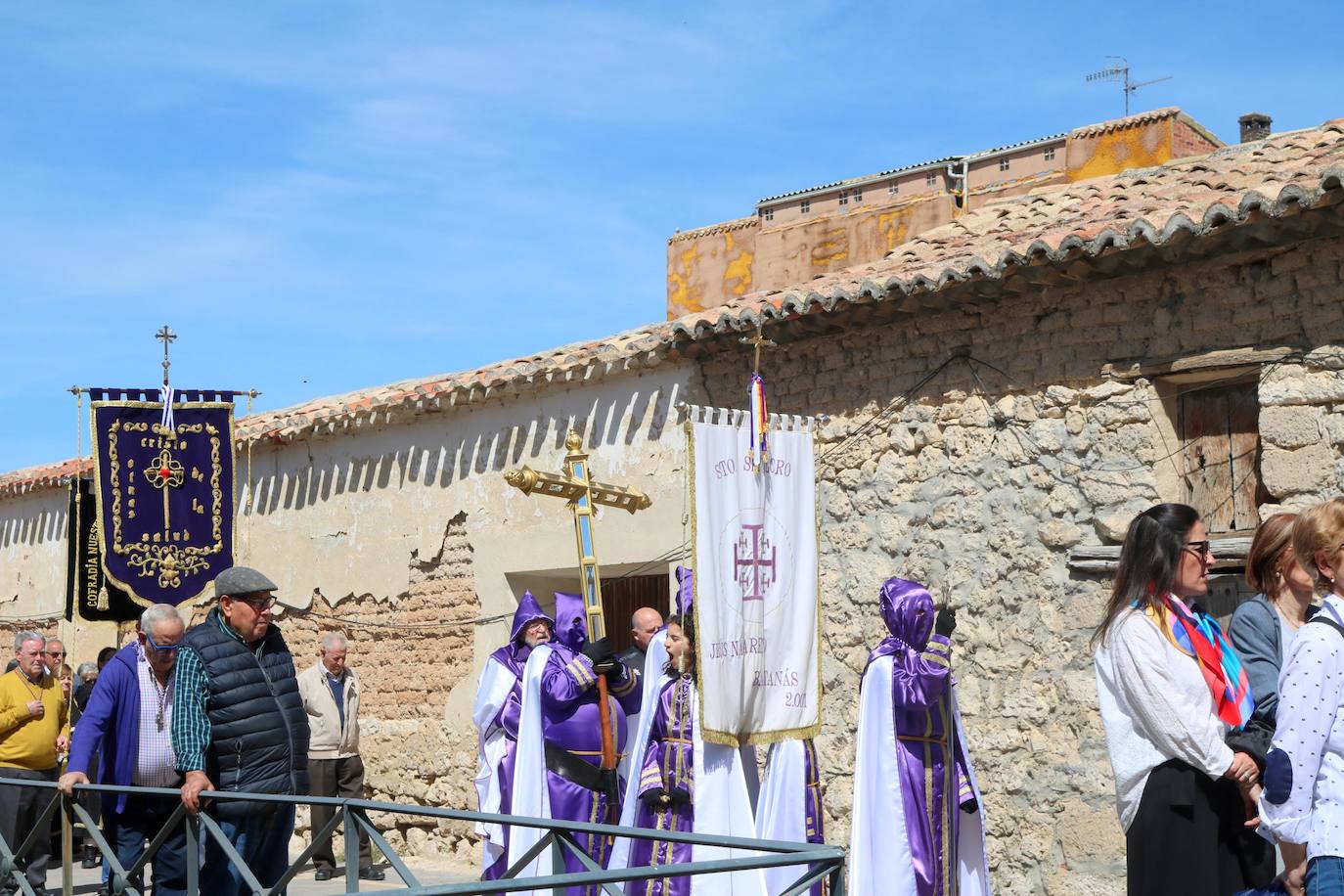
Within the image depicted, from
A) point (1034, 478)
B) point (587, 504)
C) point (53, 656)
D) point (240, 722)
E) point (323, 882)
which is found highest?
point (1034, 478)

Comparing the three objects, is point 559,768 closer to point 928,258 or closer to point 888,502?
point 888,502

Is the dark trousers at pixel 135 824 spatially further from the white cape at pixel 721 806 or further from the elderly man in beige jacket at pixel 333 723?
the elderly man in beige jacket at pixel 333 723

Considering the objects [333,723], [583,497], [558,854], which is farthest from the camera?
[333,723]

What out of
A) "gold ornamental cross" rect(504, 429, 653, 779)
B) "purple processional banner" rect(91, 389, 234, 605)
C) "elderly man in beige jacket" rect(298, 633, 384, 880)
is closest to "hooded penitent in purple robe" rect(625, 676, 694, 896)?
"gold ornamental cross" rect(504, 429, 653, 779)

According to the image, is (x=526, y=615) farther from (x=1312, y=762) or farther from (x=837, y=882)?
(x=1312, y=762)

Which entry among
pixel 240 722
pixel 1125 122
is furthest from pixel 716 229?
pixel 240 722

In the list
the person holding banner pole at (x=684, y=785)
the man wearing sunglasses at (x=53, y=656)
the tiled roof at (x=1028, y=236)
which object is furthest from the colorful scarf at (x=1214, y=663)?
the man wearing sunglasses at (x=53, y=656)

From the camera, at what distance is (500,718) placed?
8172mm

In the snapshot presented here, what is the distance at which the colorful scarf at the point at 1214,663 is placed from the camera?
4.55 meters

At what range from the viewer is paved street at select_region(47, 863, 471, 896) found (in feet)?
34.3

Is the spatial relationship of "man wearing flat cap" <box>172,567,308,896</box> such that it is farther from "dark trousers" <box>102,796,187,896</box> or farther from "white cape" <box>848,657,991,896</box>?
"white cape" <box>848,657,991,896</box>

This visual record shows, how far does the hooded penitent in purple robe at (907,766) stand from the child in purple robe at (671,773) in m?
0.78

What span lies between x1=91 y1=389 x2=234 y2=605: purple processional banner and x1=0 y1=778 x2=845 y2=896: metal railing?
4753 mm

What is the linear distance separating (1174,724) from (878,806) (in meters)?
2.18
